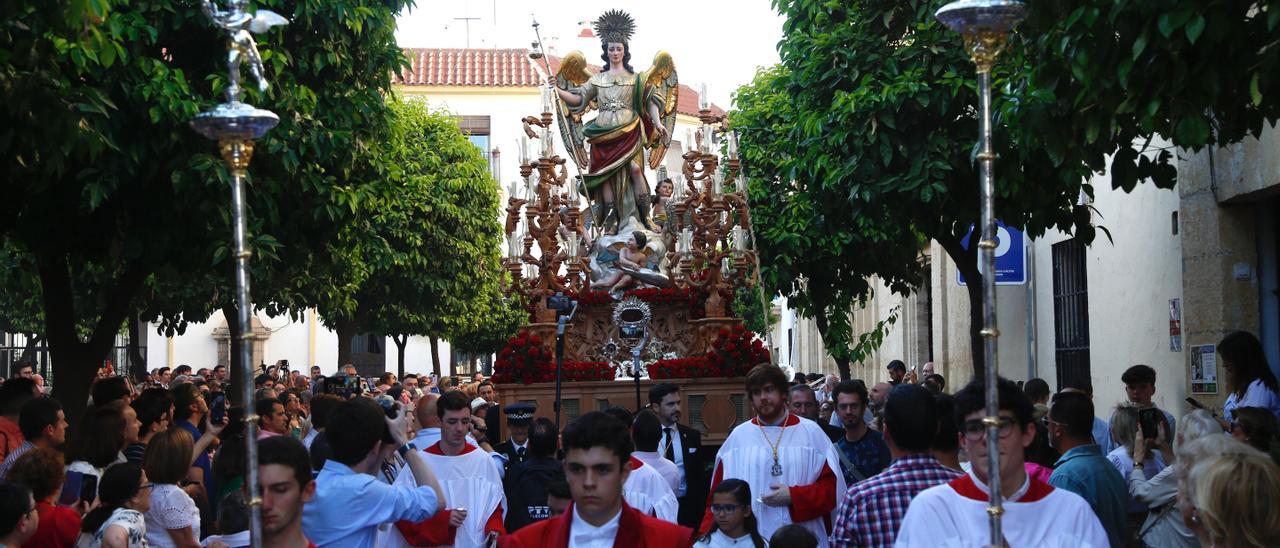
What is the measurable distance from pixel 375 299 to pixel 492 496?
87.4 ft

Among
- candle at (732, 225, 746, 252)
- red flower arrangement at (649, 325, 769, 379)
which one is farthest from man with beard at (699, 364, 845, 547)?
candle at (732, 225, 746, 252)

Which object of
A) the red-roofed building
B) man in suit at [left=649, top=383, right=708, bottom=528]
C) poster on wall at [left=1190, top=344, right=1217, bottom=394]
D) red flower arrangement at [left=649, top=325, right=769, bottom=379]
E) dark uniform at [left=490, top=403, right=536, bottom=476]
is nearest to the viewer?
dark uniform at [left=490, top=403, right=536, bottom=476]

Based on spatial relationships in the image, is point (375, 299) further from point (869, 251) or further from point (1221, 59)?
point (1221, 59)

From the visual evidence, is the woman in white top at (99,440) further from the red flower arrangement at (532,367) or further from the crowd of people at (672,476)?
the red flower arrangement at (532,367)

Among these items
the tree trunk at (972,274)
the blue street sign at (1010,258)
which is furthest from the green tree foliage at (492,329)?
the blue street sign at (1010,258)

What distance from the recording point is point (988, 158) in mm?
5336

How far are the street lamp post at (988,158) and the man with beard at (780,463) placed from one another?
2427 mm

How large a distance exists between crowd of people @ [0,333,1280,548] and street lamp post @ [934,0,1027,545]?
75 millimetres

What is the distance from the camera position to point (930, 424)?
595 centimetres

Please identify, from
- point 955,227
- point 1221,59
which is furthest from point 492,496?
point 955,227

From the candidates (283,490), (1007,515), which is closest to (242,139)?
(283,490)

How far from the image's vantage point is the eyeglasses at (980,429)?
5.18 m

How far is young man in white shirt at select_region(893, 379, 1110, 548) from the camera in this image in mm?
4863

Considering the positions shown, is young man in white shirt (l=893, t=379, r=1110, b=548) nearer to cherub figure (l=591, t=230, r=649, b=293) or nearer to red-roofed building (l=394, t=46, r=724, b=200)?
cherub figure (l=591, t=230, r=649, b=293)
